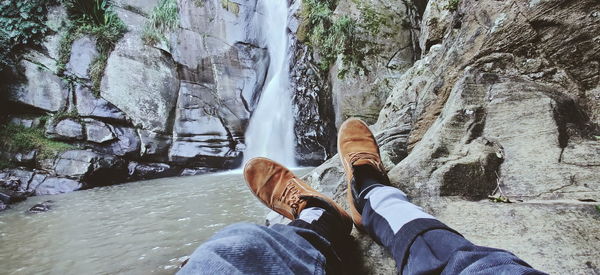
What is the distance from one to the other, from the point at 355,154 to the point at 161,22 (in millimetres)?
8587

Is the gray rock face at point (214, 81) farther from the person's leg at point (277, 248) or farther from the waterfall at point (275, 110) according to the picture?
the person's leg at point (277, 248)

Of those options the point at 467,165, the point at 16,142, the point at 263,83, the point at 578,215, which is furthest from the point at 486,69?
the point at 16,142

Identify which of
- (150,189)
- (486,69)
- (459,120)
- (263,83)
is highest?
(263,83)

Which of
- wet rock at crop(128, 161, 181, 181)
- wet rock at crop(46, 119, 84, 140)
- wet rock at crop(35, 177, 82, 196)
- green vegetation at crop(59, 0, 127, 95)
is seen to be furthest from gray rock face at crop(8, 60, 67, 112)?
wet rock at crop(128, 161, 181, 181)

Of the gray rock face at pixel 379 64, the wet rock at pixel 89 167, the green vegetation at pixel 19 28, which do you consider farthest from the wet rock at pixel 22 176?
the gray rock face at pixel 379 64

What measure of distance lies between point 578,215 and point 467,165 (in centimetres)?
50

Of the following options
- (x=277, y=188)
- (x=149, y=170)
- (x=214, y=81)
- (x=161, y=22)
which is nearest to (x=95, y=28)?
(x=161, y=22)

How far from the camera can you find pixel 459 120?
1.87m

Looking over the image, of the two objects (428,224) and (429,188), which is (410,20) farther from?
(428,224)

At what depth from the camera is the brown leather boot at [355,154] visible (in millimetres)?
1557

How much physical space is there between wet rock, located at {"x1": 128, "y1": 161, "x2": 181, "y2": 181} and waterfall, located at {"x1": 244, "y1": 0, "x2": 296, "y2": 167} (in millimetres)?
1971

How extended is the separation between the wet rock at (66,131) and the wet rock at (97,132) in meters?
0.15

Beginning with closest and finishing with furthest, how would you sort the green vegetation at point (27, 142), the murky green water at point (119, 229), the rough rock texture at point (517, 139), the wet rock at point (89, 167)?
the rough rock texture at point (517, 139) → the murky green water at point (119, 229) → the wet rock at point (89, 167) → the green vegetation at point (27, 142)

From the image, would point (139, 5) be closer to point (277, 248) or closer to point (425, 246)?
point (277, 248)
